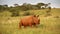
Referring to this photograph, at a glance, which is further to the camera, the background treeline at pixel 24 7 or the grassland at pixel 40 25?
the background treeline at pixel 24 7

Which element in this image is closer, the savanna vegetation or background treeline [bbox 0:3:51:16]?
the savanna vegetation

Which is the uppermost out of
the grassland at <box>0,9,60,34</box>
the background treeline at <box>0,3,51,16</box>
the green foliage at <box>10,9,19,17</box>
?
the background treeline at <box>0,3,51,16</box>

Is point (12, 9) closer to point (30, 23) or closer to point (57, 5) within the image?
point (30, 23)

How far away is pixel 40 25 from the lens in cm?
224

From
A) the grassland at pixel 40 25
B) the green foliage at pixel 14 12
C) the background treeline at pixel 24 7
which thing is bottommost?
the grassland at pixel 40 25

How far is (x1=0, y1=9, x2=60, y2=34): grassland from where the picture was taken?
2.18 meters

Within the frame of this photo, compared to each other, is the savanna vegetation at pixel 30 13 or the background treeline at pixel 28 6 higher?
the background treeline at pixel 28 6

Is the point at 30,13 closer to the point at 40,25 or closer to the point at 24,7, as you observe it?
the point at 24,7

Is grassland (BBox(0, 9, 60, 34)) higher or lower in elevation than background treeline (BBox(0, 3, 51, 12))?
lower

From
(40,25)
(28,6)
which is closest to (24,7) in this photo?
(28,6)

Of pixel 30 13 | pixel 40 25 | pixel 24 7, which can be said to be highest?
pixel 24 7

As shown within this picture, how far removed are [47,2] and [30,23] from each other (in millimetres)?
462

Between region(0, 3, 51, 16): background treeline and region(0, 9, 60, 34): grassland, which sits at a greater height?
region(0, 3, 51, 16): background treeline

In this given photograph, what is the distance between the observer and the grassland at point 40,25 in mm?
2178
